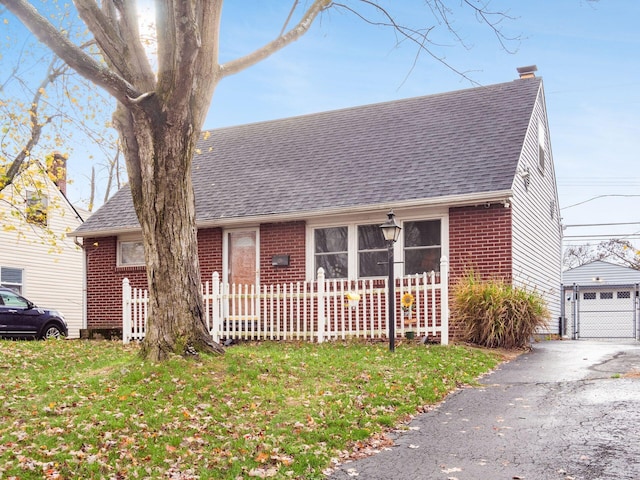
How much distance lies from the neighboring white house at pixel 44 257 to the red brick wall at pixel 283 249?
32.3 ft

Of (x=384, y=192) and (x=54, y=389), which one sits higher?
(x=384, y=192)

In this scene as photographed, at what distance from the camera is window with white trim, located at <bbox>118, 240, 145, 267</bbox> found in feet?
59.4

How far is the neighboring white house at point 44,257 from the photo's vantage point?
2412 centimetres

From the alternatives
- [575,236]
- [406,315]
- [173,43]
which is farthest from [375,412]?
[575,236]

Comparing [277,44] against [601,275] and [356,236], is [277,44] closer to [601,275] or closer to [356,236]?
[356,236]

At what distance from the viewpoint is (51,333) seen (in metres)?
18.9

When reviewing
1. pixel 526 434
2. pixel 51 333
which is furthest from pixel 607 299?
pixel 526 434

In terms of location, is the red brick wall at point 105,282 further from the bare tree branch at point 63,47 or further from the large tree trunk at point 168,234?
the bare tree branch at point 63,47

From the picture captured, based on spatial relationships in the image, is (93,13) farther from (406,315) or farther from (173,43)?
(406,315)

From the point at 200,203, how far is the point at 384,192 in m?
5.31

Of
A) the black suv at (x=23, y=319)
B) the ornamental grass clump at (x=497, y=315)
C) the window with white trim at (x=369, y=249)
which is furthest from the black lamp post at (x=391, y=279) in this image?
the black suv at (x=23, y=319)

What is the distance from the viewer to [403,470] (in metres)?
5.43

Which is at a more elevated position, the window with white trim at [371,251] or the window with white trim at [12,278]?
the window with white trim at [371,251]

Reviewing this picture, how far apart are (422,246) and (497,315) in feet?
8.92
